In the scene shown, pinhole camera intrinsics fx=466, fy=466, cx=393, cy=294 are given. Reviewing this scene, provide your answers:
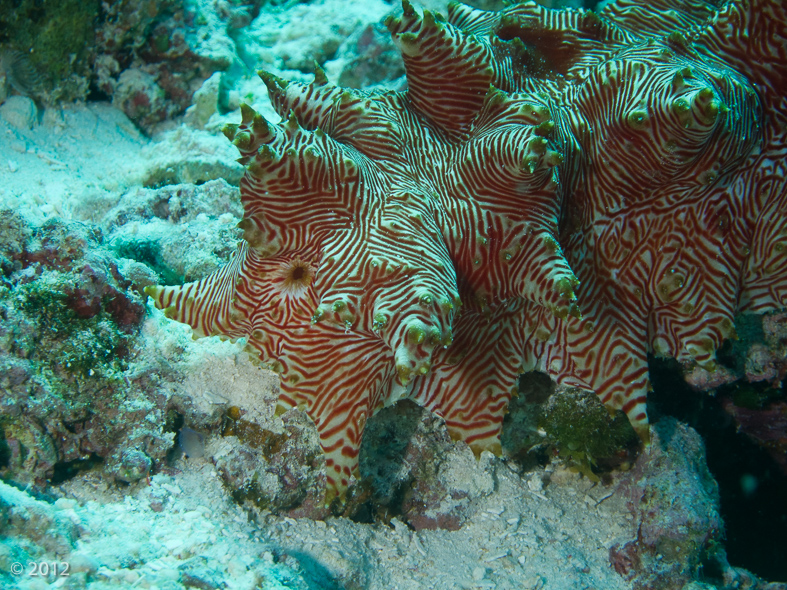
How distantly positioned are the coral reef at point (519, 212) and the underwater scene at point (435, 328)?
1 centimetres

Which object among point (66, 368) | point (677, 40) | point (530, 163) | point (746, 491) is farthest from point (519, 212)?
point (746, 491)

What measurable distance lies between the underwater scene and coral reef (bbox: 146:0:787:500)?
0.01 metres

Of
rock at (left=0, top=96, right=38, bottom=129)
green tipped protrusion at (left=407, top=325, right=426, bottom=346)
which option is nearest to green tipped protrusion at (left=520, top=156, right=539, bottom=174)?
green tipped protrusion at (left=407, top=325, right=426, bottom=346)

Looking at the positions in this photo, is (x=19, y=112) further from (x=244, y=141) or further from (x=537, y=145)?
(x=537, y=145)

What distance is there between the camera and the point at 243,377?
9.09 feet

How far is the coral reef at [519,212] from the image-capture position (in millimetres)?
2182

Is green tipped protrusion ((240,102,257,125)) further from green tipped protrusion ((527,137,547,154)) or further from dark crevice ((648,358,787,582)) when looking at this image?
dark crevice ((648,358,787,582))

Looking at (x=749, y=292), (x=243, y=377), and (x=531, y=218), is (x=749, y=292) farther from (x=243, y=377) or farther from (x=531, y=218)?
(x=243, y=377)

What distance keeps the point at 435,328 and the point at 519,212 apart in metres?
0.88

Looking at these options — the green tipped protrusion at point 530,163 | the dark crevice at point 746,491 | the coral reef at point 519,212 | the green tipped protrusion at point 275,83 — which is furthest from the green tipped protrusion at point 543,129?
the dark crevice at point 746,491

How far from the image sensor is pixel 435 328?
180 centimetres

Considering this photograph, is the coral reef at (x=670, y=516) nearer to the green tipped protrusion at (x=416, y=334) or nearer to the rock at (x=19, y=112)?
the green tipped protrusion at (x=416, y=334)

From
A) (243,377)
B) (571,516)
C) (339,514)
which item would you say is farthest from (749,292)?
(243,377)

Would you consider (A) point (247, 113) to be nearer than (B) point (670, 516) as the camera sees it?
Yes
